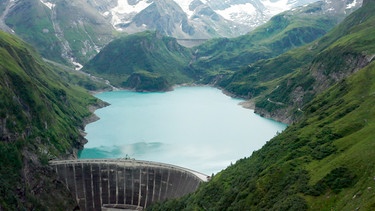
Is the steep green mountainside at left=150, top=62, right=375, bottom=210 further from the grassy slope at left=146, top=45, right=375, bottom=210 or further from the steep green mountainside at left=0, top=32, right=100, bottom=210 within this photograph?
the steep green mountainside at left=0, top=32, right=100, bottom=210

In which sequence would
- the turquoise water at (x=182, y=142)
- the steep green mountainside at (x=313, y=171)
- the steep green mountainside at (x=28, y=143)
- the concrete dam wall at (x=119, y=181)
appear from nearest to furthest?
the steep green mountainside at (x=313, y=171) < the steep green mountainside at (x=28, y=143) < the concrete dam wall at (x=119, y=181) < the turquoise water at (x=182, y=142)

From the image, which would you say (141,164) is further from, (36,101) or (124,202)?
(36,101)

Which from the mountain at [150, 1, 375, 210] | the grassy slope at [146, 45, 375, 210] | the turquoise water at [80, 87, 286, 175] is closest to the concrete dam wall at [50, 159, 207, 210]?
the mountain at [150, 1, 375, 210]

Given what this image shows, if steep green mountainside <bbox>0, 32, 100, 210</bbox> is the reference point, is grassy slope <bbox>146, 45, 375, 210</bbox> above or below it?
below

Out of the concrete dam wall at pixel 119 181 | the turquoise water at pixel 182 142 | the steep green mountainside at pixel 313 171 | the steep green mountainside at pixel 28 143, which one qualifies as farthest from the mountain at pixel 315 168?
the turquoise water at pixel 182 142

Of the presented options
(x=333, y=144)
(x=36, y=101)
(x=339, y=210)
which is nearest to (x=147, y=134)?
(x=36, y=101)

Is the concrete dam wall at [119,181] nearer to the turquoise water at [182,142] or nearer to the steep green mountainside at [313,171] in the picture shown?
the steep green mountainside at [313,171]
